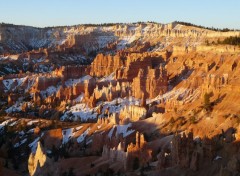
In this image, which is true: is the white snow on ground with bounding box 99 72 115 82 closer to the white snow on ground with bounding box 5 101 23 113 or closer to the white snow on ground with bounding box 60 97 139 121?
the white snow on ground with bounding box 60 97 139 121

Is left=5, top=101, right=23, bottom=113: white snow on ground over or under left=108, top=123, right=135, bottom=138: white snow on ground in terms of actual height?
under

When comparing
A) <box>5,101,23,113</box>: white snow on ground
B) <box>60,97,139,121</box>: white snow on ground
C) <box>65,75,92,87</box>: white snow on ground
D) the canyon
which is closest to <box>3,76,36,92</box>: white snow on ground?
the canyon

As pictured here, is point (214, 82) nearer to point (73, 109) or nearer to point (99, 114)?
point (99, 114)

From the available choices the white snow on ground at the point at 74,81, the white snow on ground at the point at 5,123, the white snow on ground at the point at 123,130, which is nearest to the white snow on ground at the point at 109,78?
the white snow on ground at the point at 74,81

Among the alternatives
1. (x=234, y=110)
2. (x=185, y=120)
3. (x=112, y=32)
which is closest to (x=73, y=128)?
(x=185, y=120)

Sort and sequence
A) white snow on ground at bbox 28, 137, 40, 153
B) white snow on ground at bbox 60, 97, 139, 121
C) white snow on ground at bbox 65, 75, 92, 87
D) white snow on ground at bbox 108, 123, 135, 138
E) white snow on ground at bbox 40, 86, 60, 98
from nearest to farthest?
white snow on ground at bbox 108, 123, 135, 138 < white snow on ground at bbox 28, 137, 40, 153 < white snow on ground at bbox 60, 97, 139, 121 < white snow on ground at bbox 40, 86, 60, 98 < white snow on ground at bbox 65, 75, 92, 87

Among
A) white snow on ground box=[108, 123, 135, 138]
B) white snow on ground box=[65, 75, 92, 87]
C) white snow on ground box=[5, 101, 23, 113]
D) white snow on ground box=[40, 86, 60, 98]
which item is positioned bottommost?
white snow on ground box=[5, 101, 23, 113]

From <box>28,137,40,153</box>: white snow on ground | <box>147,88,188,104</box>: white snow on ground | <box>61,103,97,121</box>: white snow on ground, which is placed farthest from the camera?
<box>61,103,97,121</box>: white snow on ground

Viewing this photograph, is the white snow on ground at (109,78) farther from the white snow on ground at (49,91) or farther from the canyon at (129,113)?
the white snow on ground at (49,91)

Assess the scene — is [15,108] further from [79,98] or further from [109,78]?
[109,78]
